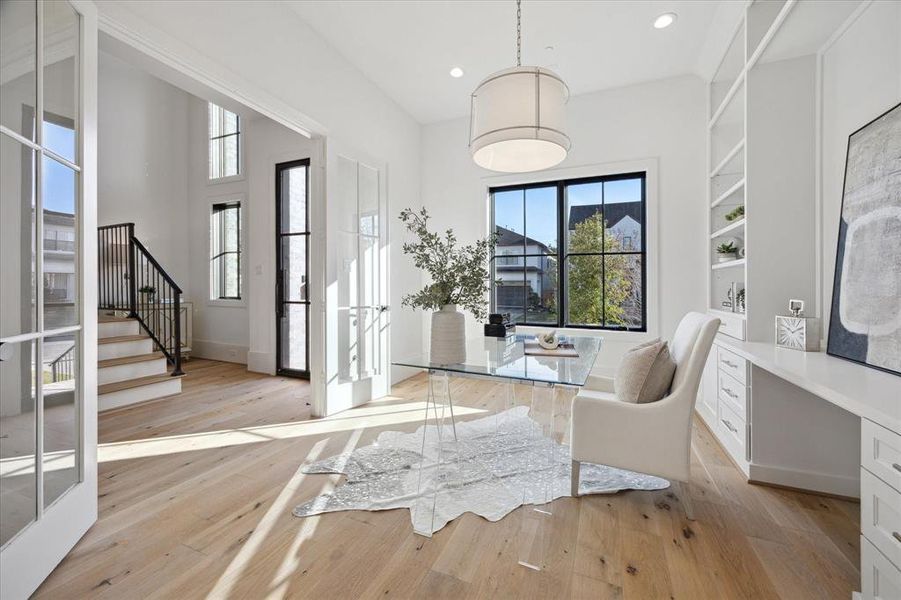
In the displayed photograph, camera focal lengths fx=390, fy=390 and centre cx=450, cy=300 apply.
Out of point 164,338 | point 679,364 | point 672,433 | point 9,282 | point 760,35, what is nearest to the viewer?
point 9,282

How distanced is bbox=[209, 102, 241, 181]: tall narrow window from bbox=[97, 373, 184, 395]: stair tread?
3133 mm

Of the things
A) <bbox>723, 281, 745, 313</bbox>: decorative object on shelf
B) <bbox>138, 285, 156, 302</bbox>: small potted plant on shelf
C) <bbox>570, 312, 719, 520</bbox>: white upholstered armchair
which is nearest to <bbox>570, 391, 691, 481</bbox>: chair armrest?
<bbox>570, 312, 719, 520</bbox>: white upholstered armchair

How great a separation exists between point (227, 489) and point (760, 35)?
4.31 m

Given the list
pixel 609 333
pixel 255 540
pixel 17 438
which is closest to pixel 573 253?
pixel 609 333

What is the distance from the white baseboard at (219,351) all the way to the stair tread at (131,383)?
140 centimetres

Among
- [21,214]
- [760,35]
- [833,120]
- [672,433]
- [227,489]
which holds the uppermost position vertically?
[760,35]

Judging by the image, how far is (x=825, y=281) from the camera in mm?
2336

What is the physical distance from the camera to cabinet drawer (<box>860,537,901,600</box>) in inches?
46.1

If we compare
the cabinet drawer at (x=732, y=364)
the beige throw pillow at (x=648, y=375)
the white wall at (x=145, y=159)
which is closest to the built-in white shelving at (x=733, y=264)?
the cabinet drawer at (x=732, y=364)

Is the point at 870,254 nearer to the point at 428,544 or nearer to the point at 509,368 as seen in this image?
the point at 509,368

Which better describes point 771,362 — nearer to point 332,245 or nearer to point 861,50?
point 861,50

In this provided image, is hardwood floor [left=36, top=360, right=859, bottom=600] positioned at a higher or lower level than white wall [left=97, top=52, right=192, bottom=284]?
lower

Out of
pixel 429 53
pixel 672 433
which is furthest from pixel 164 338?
pixel 672 433

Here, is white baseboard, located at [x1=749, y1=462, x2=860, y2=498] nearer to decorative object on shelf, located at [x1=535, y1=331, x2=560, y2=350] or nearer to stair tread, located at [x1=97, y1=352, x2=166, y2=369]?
decorative object on shelf, located at [x1=535, y1=331, x2=560, y2=350]
